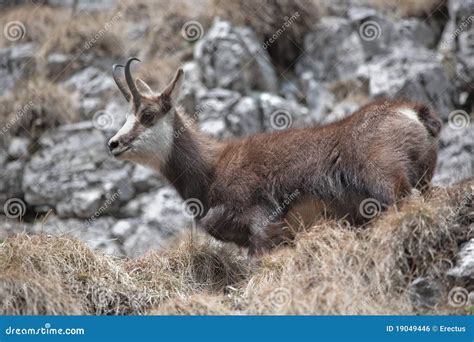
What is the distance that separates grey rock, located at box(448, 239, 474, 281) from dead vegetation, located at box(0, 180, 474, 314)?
10 centimetres

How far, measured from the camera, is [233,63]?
1672cm

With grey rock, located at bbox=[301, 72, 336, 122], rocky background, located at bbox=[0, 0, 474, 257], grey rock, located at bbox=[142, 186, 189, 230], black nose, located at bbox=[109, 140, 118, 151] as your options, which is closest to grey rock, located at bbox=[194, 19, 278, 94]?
rocky background, located at bbox=[0, 0, 474, 257]

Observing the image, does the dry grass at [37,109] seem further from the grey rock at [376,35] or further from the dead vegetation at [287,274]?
the dead vegetation at [287,274]

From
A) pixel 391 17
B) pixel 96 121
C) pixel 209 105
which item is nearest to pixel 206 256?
pixel 209 105

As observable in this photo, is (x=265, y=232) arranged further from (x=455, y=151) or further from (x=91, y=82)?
(x=91, y=82)

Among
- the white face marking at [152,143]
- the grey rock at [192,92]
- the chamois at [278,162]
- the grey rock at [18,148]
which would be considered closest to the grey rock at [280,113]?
the grey rock at [192,92]

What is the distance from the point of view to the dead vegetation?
25.1 ft

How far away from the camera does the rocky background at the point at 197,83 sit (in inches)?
617

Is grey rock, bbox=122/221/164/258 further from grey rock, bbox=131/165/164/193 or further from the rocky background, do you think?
grey rock, bbox=131/165/164/193

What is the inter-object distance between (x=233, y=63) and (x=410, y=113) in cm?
798

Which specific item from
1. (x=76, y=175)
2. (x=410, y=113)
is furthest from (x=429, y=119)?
(x=76, y=175)

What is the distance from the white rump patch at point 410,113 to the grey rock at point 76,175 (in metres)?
8.36

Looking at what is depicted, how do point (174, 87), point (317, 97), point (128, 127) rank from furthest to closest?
point (317, 97)
point (174, 87)
point (128, 127)

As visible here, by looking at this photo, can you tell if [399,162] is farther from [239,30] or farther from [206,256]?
[239,30]
